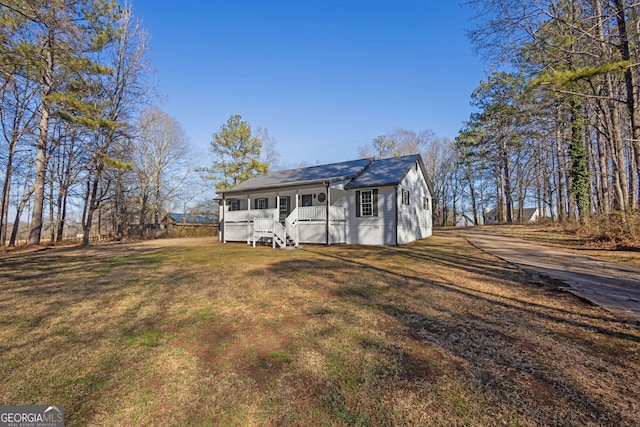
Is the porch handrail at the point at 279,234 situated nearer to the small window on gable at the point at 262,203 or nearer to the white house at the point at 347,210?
the white house at the point at 347,210

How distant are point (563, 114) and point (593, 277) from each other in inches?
685

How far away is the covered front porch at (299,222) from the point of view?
14492 millimetres

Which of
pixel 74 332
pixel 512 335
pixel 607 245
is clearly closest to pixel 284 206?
pixel 74 332

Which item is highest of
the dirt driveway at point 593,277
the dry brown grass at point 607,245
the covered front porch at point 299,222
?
the covered front porch at point 299,222

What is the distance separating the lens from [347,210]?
1528 cm

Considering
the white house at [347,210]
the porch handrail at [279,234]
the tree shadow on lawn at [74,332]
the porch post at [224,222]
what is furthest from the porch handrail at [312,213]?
the tree shadow on lawn at [74,332]

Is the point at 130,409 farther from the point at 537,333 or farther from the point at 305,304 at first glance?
the point at 537,333


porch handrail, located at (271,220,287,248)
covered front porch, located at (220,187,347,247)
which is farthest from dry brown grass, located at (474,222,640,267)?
porch handrail, located at (271,220,287,248)

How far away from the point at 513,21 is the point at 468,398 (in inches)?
534

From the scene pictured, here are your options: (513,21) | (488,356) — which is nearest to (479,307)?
(488,356)

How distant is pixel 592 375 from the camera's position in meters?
2.66

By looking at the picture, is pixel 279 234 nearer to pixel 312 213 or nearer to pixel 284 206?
pixel 312 213

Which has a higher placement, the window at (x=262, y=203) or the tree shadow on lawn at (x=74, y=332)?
the window at (x=262, y=203)

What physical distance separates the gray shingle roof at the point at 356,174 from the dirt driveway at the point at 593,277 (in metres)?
6.91
